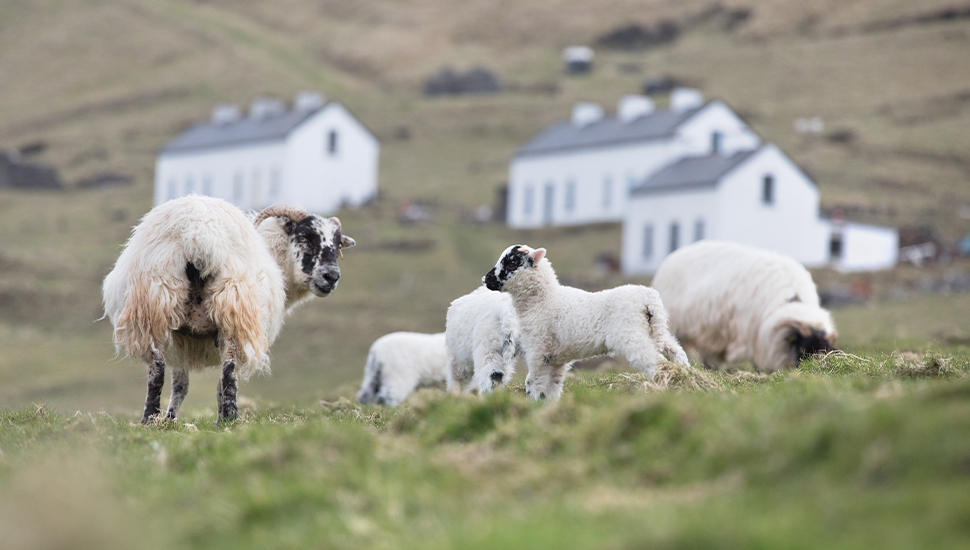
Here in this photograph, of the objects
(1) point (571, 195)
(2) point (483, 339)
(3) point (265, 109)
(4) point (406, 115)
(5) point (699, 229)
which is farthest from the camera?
(4) point (406, 115)

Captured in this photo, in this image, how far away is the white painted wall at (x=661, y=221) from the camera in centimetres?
5600

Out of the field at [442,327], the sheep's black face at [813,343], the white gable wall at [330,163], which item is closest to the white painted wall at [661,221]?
the field at [442,327]

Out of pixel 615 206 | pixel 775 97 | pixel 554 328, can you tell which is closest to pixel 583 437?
pixel 554 328

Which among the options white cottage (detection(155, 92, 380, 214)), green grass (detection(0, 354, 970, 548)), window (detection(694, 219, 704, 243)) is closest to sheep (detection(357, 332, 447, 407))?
green grass (detection(0, 354, 970, 548))

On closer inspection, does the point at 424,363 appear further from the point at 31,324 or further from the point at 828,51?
A: the point at 828,51

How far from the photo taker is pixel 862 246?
57656 mm

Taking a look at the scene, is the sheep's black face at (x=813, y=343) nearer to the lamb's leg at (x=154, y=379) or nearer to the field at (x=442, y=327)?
the field at (x=442, y=327)

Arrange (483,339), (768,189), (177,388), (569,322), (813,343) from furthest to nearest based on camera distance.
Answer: (768,189)
(813,343)
(177,388)
(483,339)
(569,322)

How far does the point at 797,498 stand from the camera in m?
4.57

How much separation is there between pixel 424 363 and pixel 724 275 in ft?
13.3

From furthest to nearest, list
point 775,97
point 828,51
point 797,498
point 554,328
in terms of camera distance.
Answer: point 828,51 < point 775,97 < point 554,328 < point 797,498

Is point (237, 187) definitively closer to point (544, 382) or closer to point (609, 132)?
point (609, 132)

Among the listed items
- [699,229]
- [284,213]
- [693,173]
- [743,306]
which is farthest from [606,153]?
[284,213]

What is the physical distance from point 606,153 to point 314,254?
57330mm
